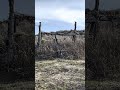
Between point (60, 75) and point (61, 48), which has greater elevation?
point (61, 48)

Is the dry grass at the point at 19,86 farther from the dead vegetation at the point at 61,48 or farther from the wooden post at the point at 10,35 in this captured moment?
the dead vegetation at the point at 61,48

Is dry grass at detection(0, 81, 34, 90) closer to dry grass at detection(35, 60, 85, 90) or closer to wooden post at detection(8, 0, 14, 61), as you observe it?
wooden post at detection(8, 0, 14, 61)

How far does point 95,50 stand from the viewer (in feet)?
24.3

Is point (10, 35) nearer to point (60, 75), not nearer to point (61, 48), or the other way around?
point (60, 75)

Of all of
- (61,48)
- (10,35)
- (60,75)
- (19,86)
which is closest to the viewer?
(19,86)

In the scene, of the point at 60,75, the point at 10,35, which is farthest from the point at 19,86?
the point at 60,75

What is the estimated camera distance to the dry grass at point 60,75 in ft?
32.2

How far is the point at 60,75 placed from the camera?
10758 mm

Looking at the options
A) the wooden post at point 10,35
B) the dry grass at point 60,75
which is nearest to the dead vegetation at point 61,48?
the dry grass at point 60,75

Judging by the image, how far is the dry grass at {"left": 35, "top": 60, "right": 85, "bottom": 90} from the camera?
32.2 feet

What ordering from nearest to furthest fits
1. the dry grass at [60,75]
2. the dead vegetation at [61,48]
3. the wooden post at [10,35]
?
the wooden post at [10,35] → the dry grass at [60,75] → the dead vegetation at [61,48]

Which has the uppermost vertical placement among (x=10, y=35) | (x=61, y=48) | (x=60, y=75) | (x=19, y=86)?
(x=10, y=35)

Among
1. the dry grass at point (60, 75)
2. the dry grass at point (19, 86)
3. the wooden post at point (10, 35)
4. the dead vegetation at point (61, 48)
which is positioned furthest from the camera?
the dead vegetation at point (61, 48)

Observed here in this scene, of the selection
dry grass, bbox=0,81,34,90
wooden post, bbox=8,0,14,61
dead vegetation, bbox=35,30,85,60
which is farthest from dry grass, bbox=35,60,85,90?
wooden post, bbox=8,0,14,61
